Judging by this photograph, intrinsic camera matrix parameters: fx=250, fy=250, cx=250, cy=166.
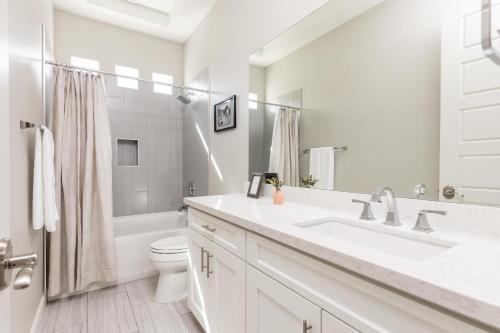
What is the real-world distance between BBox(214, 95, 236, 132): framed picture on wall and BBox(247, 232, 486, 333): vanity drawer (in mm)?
1521

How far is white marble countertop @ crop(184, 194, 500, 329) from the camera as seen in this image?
0.47m

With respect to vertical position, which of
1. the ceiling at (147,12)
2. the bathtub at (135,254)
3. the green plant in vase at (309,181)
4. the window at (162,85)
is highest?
the ceiling at (147,12)

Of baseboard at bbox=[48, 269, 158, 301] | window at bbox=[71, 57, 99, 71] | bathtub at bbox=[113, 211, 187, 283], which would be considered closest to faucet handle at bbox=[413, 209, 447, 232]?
bathtub at bbox=[113, 211, 187, 283]

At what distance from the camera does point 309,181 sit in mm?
1583

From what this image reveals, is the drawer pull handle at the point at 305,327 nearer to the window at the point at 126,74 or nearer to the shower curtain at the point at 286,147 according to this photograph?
the shower curtain at the point at 286,147

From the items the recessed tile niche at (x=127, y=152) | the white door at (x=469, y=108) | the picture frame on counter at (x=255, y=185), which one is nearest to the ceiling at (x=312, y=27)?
the white door at (x=469, y=108)

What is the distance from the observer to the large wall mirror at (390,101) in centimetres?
90

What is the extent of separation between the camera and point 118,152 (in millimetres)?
3191

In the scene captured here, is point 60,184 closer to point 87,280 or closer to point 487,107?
point 87,280

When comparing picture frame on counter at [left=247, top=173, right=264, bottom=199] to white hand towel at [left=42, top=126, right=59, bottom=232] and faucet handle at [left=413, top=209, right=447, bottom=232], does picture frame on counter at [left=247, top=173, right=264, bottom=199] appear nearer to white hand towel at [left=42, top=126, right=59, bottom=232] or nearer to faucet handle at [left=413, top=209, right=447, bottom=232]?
faucet handle at [left=413, top=209, right=447, bottom=232]

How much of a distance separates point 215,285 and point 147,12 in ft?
10.4

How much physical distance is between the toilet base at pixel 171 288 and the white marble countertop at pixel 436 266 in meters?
1.43

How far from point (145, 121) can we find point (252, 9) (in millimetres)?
2042

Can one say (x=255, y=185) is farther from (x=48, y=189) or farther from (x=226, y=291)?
(x=48, y=189)
